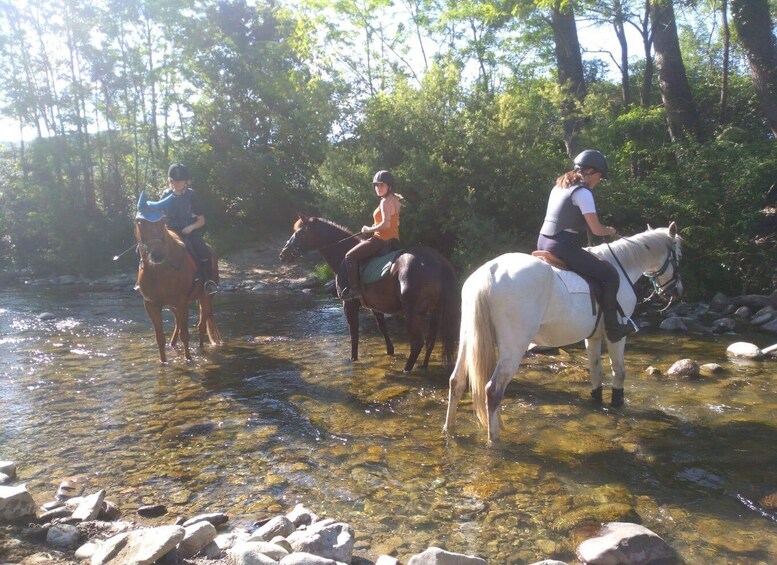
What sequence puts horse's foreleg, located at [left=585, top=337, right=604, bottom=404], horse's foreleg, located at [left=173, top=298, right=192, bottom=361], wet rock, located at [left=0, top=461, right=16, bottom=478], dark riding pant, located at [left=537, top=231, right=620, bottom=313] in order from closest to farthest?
wet rock, located at [left=0, top=461, right=16, bottom=478] < dark riding pant, located at [left=537, top=231, right=620, bottom=313] < horse's foreleg, located at [left=585, top=337, right=604, bottom=404] < horse's foreleg, located at [left=173, top=298, right=192, bottom=361]

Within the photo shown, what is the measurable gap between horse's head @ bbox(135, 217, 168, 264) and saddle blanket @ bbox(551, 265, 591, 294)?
586 centimetres

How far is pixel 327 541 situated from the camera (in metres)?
3.82

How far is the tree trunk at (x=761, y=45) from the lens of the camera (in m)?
14.3

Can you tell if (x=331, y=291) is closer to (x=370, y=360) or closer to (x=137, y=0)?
(x=370, y=360)

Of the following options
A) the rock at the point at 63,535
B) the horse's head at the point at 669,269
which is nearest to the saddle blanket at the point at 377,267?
the horse's head at the point at 669,269

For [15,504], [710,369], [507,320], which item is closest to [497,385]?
[507,320]

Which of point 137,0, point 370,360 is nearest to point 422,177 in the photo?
point 370,360

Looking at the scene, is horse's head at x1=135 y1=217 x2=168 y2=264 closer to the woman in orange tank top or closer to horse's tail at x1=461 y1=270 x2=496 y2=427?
the woman in orange tank top

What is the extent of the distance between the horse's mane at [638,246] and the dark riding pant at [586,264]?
1.74ft

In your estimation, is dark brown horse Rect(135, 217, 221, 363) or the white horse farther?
dark brown horse Rect(135, 217, 221, 363)

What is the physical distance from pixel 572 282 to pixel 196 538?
4.31 meters

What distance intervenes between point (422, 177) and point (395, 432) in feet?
32.7

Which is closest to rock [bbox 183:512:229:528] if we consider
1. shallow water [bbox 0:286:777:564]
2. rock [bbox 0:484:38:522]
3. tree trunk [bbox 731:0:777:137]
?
shallow water [bbox 0:286:777:564]

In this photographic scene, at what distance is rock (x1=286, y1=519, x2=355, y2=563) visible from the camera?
3.75 m
